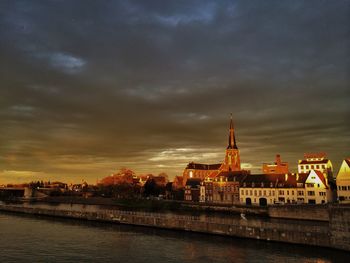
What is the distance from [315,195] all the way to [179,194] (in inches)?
2648

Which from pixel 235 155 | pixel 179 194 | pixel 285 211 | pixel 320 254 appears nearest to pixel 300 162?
pixel 235 155

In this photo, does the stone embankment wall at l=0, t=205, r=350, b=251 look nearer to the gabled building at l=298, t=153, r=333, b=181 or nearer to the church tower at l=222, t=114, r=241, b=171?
the gabled building at l=298, t=153, r=333, b=181

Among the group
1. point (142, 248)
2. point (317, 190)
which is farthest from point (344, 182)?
point (142, 248)

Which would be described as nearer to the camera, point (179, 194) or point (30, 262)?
point (30, 262)

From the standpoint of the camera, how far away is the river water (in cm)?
4062

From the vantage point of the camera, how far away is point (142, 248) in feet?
155

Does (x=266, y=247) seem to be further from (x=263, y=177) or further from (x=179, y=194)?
(x=179, y=194)

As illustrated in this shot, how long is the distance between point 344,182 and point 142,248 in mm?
60260

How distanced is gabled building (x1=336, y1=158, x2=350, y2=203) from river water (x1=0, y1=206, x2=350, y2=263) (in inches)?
1785

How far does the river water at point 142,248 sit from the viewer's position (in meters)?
40.6

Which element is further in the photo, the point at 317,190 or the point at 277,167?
the point at 277,167

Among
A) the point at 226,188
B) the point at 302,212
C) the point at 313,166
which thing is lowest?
the point at 302,212

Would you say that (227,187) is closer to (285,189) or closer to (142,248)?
(285,189)

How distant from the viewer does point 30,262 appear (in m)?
39.3
